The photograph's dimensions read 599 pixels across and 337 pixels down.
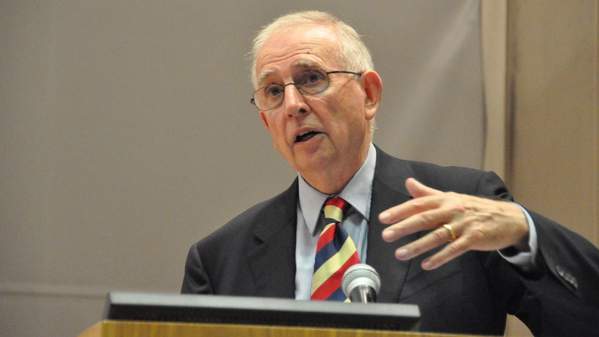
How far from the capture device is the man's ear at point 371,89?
102 inches

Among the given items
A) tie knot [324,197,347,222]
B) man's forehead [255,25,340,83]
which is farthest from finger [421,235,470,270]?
man's forehead [255,25,340,83]

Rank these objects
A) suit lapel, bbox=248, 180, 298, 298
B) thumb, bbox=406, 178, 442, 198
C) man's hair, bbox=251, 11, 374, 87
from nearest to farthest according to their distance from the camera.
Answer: thumb, bbox=406, 178, 442, 198 < suit lapel, bbox=248, 180, 298, 298 < man's hair, bbox=251, 11, 374, 87

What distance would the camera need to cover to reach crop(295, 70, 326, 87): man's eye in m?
2.48

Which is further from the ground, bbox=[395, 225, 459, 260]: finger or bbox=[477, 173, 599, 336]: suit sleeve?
bbox=[395, 225, 459, 260]: finger

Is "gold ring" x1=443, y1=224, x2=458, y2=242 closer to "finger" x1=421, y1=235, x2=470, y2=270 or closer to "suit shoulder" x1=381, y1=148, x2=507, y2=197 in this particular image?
"finger" x1=421, y1=235, x2=470, y2=270

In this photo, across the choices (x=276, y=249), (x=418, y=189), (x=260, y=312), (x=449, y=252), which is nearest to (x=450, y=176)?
(x=276, y=249)

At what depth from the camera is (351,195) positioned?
95.7 inches

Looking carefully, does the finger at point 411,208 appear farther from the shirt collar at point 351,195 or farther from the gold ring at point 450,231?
the shirt collar at point 351,195

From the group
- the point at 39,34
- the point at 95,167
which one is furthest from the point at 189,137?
the point at 39,34

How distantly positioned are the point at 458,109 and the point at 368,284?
6.41ft

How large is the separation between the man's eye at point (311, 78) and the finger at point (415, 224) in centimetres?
91

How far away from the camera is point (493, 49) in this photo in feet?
11.5

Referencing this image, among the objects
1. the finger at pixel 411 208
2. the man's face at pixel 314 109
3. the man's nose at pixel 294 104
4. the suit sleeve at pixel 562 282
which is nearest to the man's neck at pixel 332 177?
the man's face at pixel 314 109

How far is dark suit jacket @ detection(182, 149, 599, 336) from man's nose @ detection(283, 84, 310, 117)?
236 mm
